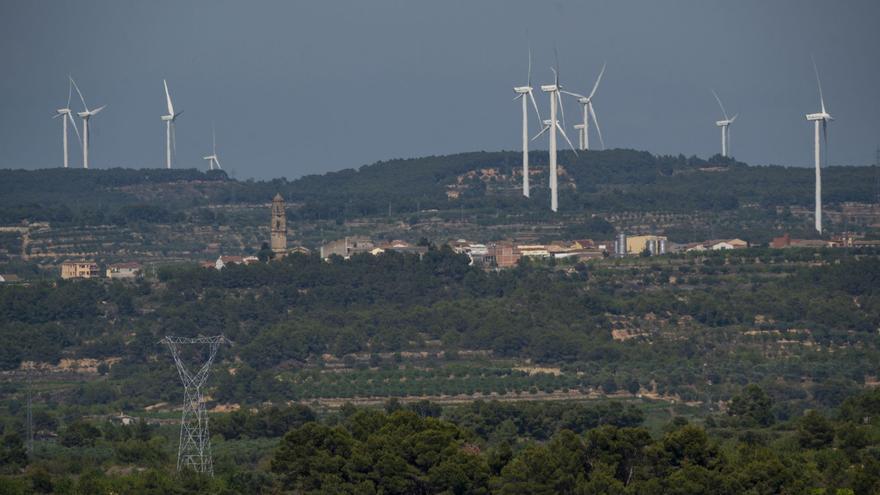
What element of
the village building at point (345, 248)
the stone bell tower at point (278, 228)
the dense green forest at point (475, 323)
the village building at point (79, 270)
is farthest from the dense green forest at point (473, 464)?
the village building at point (345, 248)

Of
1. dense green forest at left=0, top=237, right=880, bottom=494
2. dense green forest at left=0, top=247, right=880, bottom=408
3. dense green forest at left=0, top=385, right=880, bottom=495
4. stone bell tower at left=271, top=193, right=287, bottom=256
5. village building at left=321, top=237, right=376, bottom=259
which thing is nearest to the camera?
dense green forest at left=0, top=385, right=880, bottom=495

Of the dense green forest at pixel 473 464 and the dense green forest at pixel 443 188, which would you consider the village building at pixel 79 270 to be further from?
the dense green forest at pixel 473 464

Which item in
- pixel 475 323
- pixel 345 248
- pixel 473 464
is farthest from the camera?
pixel 345 248

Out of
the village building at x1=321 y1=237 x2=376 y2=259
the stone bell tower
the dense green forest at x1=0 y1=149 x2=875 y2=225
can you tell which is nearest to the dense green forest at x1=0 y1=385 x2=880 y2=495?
the stone bell tower

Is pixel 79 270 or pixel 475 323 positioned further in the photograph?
pixel 79 270

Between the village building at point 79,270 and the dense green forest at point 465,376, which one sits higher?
Result: the village building at point 79,270

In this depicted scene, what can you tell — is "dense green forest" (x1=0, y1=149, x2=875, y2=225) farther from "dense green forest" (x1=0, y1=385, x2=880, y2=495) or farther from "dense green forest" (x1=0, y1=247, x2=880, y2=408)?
"dense green forest" (x1=0, y1=385, x2=880, y2=495)

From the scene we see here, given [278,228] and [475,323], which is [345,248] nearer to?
[278,228]

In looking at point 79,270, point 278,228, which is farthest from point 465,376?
point 79,270
